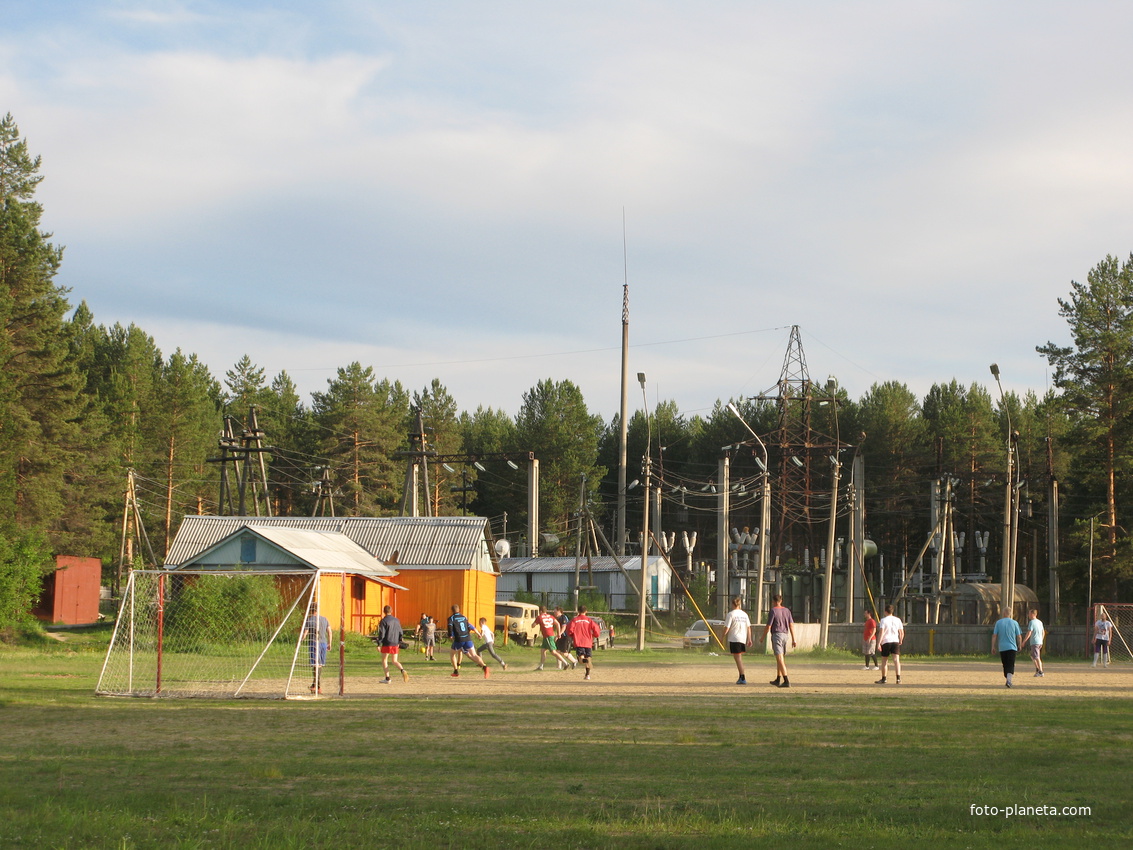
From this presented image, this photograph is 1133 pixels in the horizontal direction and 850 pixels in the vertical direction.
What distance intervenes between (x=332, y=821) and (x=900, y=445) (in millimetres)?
89692

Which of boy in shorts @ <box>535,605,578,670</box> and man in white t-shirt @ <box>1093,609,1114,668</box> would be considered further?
man in white t-shirt @ <box>1093,609,1114,668</box>

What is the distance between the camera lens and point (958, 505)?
87938 mm

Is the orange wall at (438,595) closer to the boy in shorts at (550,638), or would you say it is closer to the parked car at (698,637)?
the parked car at (698,637)

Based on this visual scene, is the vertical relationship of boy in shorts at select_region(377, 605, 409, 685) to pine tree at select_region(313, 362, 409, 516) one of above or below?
below

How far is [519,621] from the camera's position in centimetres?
4612

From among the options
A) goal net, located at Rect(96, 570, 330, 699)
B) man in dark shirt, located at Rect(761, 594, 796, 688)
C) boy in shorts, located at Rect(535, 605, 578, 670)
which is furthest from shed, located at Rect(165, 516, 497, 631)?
man in dark shirt, located at Rect(761, 594, 796, 688)

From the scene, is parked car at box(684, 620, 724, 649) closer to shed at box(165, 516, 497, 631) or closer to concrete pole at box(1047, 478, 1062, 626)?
shed at box(165, 516, 497, 631)

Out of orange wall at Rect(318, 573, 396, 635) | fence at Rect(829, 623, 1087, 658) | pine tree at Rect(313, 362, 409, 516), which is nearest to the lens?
orange wall at Rect(318, 573, 396, 635)

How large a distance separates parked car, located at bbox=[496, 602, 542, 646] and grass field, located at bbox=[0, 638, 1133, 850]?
1032 inches

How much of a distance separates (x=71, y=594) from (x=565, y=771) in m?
51.6

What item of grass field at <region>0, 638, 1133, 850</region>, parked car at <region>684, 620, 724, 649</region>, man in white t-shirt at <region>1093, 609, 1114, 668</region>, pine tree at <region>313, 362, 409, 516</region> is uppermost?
pine tree at <region>313, 362, 409, 516</region>

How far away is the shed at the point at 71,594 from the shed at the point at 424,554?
8.75 metres

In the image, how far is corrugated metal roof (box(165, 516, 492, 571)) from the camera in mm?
47750

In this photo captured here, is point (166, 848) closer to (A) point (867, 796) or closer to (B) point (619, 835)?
(B) point (619, 835)
